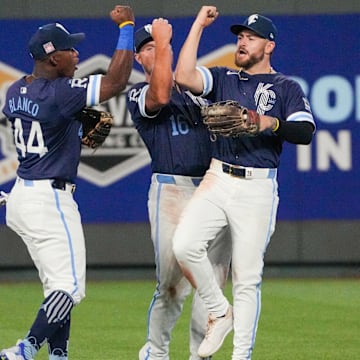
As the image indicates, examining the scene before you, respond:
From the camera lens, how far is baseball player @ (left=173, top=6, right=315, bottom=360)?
7.33 metres

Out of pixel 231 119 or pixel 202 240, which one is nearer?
pixel 231 119

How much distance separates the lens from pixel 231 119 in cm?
711

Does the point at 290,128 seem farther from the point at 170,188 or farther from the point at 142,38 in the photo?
the point at 142,38

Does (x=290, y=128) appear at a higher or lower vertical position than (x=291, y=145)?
higher

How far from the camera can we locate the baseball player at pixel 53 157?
7203 mm

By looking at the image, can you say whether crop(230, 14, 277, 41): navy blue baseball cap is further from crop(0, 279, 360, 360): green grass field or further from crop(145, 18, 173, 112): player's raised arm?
crop(0, 279, 360, 360): green grass field

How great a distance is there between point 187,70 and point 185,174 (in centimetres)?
74

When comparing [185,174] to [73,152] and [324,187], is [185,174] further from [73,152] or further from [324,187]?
[324,187]

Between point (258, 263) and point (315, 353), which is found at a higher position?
point (258, 263)

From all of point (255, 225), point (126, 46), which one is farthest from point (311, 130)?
point (126, 46)

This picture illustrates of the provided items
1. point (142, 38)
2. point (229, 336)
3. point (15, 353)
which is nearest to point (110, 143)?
point (229, 336)

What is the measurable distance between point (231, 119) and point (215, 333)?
50.0 inches

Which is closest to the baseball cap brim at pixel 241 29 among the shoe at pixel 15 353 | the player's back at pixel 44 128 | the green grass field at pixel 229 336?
the player's back at pixel 44 128

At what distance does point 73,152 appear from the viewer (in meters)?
7.44
